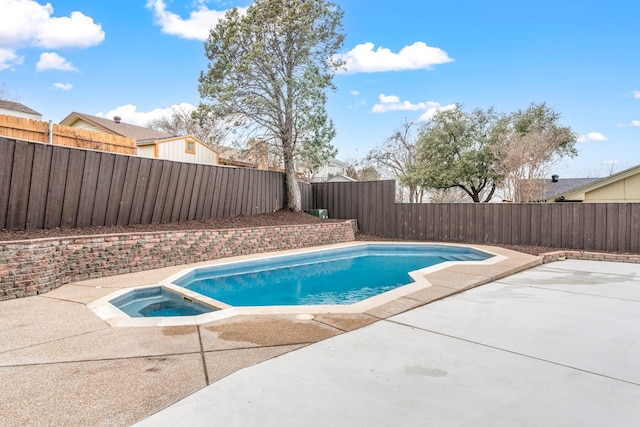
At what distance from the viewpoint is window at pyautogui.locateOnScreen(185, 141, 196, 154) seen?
13.3 metres

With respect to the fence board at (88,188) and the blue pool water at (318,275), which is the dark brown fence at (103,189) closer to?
the fence board at (88,188)

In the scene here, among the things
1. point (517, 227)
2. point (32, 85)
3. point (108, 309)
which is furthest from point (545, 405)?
point (32, 85)

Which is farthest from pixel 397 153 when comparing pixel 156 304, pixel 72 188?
pixel 156 304

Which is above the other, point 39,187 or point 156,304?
point 39,187

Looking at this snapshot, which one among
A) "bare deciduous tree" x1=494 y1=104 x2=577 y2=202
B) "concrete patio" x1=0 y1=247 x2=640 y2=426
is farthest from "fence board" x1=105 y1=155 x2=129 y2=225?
"bare deciduous tree" x1=494 y1=104 x2=577 y2=202

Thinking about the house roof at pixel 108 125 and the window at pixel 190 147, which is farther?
the house roof at pixel 108 125

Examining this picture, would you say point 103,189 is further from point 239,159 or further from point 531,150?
point 531,150

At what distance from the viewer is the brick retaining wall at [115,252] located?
4.53m

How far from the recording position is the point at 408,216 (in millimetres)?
11641

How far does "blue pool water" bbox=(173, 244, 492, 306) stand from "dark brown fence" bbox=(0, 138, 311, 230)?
2164 mm

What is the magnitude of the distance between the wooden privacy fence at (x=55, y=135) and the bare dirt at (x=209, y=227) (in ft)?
7.26

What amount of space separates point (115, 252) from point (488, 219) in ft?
30.5

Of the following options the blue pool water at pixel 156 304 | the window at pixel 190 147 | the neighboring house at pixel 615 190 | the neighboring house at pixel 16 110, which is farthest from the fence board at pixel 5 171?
the neighboring house at pixel 615 190

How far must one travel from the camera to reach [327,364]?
8.23 ft
